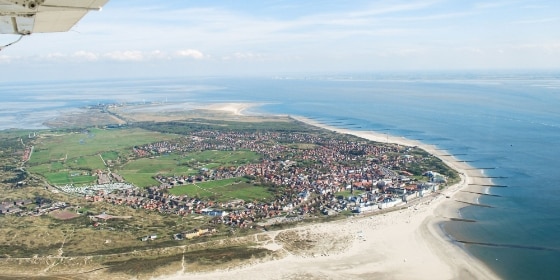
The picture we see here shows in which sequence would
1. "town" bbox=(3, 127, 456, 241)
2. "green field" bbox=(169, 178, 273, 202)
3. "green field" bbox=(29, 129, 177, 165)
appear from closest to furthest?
"town" bbox=(3, 127, 456, 241) → "green field" bbox=(169, 178, 273, 202) → "green field" bbox=(29, 129, 177, 165)

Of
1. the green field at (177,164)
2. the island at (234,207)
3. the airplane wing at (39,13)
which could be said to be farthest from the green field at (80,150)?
the airplane wing at (39,13)

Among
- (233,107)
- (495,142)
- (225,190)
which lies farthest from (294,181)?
(233,107)

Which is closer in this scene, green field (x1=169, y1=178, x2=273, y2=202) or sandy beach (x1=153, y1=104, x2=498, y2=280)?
sandy beach (x1=153, y1=104, x2=498, y2=280)

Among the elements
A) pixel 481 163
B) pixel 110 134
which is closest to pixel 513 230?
pixel 481 163

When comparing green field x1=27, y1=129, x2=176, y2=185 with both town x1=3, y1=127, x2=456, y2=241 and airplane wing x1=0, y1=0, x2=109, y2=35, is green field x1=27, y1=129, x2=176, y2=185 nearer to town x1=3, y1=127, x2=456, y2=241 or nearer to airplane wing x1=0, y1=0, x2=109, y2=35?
town x1=3, y1=127, x2=456, y2=241

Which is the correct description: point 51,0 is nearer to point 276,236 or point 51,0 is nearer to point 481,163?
point 276,236

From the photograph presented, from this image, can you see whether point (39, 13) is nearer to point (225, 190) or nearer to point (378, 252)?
point (378, 252)

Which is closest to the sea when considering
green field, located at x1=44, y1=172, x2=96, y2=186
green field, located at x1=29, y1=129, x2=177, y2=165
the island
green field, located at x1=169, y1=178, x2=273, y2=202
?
the island
